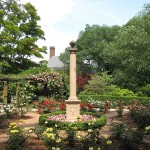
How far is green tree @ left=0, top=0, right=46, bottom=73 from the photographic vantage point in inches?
1177

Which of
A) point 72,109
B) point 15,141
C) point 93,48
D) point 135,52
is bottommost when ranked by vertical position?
point 15,141

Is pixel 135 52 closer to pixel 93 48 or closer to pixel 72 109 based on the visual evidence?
pixel 72 109

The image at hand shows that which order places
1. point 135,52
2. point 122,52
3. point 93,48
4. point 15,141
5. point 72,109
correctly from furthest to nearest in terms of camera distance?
point 93,48 < point 122,52 < point 135,52 < point 72,109 < point 15,141

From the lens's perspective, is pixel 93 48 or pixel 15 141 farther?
pixel 93 48

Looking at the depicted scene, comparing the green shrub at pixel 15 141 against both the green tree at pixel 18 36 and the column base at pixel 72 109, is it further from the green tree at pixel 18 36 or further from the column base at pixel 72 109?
the green tree at pixel 18 36

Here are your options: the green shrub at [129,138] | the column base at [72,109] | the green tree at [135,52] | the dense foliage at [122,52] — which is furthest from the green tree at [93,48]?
the green shrub at [129,138]

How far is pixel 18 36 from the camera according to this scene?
32.0m

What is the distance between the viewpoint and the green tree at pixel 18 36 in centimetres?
2989

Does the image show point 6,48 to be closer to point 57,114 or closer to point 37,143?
point 57,114

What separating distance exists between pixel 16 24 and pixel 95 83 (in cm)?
1181

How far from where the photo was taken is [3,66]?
1205 inches

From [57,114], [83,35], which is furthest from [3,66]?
[57,114]

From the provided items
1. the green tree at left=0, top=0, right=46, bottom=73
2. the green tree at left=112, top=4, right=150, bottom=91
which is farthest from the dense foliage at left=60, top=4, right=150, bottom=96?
the green tree at left=0, top=0, right=46, bottom=73

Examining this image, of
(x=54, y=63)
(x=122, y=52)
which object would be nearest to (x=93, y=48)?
(x=122, y=52)
